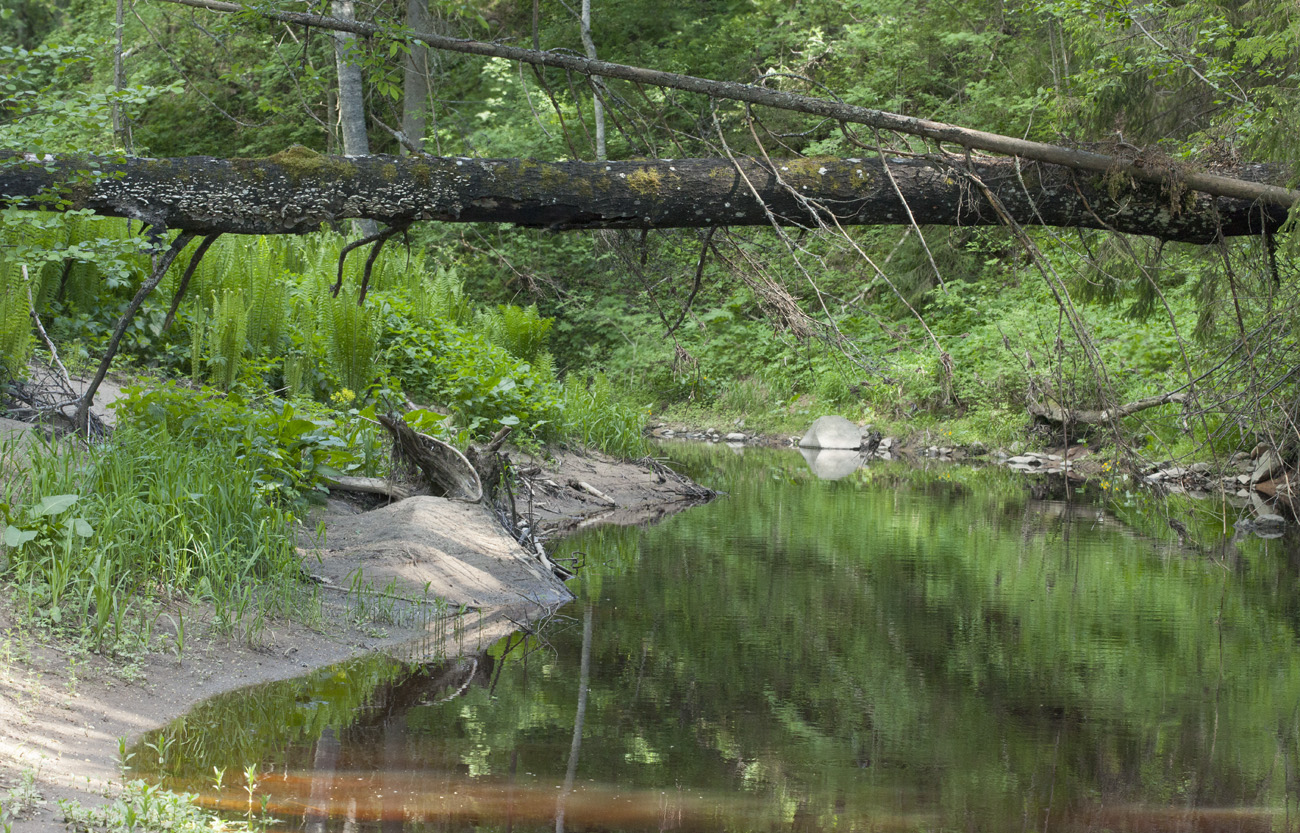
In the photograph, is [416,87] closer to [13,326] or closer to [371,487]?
[13,326]

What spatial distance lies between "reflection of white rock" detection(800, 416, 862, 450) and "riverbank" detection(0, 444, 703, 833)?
35.9 ft

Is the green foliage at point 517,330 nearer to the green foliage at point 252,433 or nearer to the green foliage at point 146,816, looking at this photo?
the green foliage at point 252,433

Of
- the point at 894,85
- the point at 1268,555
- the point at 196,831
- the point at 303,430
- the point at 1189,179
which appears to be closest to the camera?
the point at 196,831

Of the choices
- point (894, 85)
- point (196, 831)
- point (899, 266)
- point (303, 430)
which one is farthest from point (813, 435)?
point (196, 831)

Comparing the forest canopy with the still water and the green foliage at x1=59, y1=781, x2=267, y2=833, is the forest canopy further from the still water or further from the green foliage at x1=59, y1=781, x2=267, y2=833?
the green foliage at x1=59, y1=781, x2=267, y2=833

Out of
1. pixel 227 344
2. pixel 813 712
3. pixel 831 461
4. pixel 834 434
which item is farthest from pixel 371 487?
pixel 834 434

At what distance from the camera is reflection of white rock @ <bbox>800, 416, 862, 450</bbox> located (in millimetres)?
17156

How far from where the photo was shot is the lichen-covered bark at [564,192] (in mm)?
5168

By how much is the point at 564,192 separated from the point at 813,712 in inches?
98.7

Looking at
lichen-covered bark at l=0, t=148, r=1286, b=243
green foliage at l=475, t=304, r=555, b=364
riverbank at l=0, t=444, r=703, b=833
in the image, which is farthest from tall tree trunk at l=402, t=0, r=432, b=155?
lichen-covered bark at l=0, t=148, r=1286, b=243

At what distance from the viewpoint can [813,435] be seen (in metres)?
17.5

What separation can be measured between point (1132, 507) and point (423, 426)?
7.01 m

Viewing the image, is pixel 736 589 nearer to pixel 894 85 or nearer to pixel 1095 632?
pixel 1095 632

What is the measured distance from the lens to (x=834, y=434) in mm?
17234
